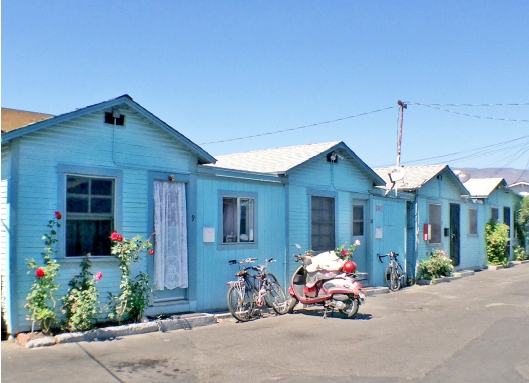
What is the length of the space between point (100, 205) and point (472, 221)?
17251 millimetres

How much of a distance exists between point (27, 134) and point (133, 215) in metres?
2.24

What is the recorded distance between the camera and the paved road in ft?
22.3

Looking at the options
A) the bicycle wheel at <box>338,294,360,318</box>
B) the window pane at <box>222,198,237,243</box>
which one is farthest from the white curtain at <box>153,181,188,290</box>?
the bicycle wheel at <box>338,294,360,318</box>

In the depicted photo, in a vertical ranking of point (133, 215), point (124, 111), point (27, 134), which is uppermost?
point (124, 111)

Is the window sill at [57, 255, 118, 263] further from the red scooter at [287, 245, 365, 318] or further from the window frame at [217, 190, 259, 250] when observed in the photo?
the red scooter at [287, 245, 365, 318]

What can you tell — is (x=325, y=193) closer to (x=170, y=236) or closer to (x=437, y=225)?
(x=170, y=236)

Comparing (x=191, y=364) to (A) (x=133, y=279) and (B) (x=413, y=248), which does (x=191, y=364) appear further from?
(B) (x=413, y=248)

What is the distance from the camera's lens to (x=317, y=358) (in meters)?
7.73

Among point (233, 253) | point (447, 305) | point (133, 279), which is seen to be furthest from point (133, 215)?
point (447, 305)

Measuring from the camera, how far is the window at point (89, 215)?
29.8 feet

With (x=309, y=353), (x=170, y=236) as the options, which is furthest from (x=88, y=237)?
(x=309, y=353)

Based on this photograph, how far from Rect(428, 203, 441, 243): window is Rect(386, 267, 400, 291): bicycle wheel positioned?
3.90m

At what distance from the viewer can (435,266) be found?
18.0m

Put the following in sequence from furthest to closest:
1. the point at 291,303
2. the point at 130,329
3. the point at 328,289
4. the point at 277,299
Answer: the point at 291,303 < the point at 277,299 < the point at 328,289 < the point at 130,329
